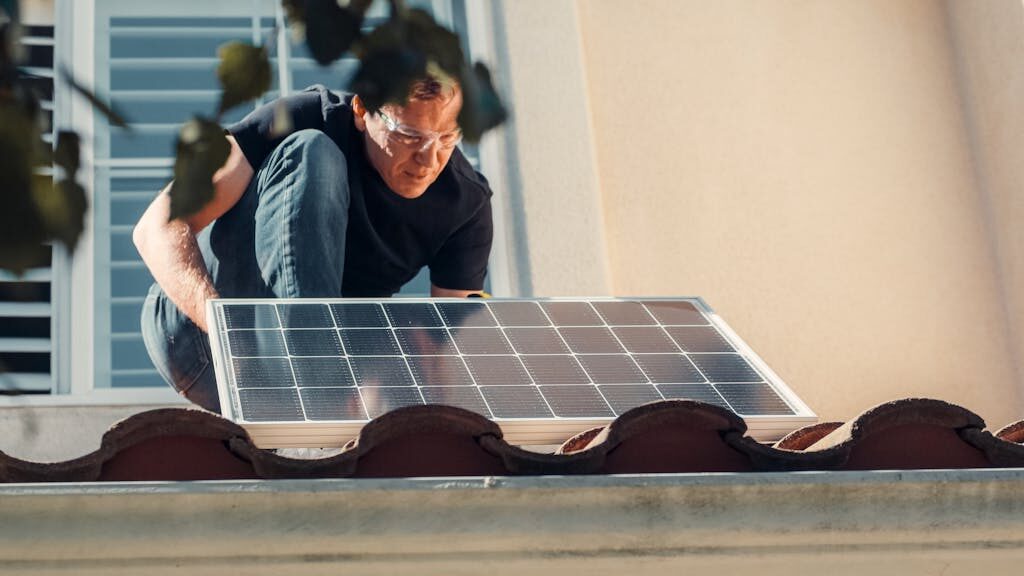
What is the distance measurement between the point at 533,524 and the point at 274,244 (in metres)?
1.77

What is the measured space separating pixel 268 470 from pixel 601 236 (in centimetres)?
405

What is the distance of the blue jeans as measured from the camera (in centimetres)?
548

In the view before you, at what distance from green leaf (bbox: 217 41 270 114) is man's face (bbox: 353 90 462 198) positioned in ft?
9.08

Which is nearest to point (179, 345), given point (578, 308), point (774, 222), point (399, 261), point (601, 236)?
point (399, 261)

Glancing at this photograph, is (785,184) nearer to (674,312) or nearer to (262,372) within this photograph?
(674,312)

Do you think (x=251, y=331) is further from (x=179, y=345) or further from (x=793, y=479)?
(x=793, y=479)

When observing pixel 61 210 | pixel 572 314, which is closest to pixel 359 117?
pixel 572 314

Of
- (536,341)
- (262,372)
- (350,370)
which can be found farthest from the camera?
(536,341)

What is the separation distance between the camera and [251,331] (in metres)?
5.11

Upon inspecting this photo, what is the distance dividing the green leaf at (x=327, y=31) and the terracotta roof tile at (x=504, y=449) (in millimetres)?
1235

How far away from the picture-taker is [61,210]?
278 centimetres

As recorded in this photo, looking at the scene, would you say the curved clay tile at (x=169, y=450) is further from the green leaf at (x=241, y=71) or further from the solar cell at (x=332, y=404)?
the green leaf at (x=241, y=71)

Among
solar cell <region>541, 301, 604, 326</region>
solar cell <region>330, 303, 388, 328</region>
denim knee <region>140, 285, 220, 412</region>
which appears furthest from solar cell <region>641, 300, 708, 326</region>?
denim knee <region>140, 285, 220, 412</region>

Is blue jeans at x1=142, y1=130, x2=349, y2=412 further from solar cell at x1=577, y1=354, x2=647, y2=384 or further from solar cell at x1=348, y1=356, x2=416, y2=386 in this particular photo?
solar cell at x1=577, y1=354, x2=647, y2=384
